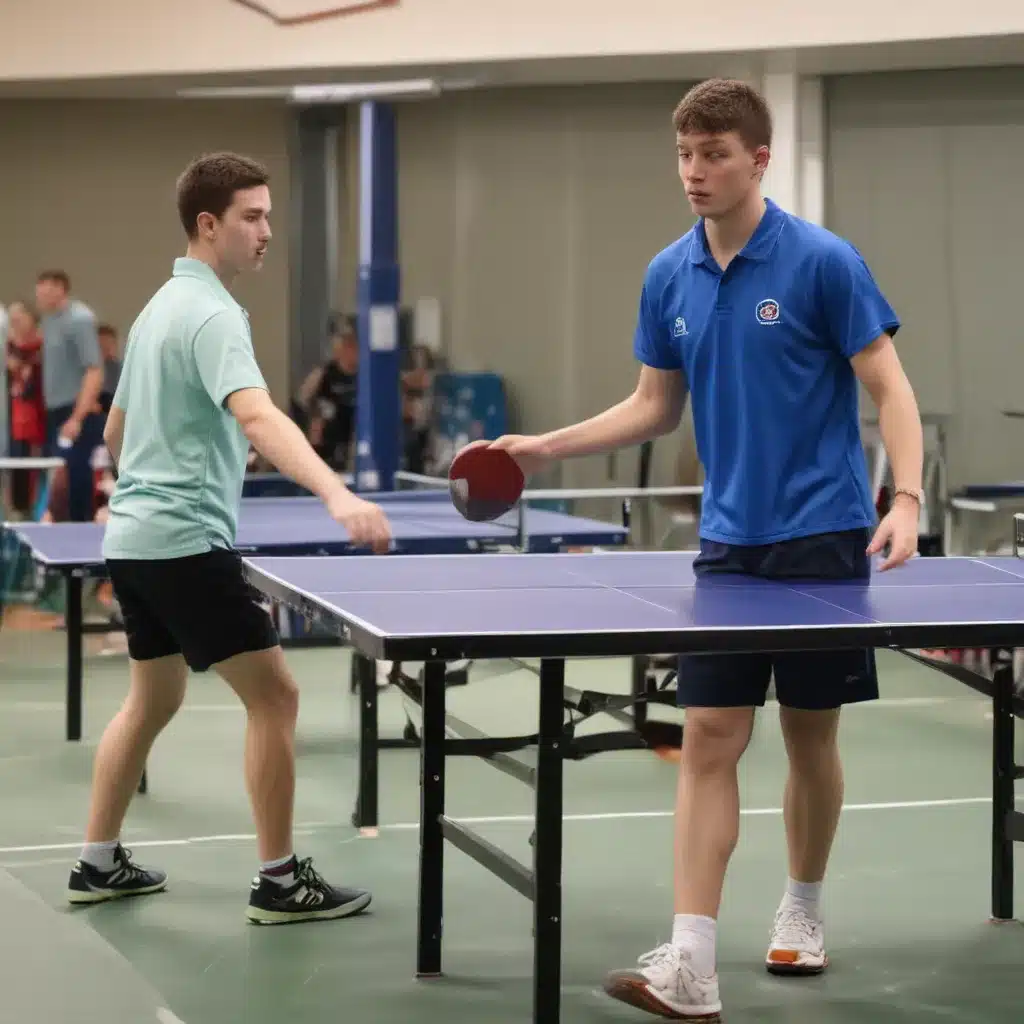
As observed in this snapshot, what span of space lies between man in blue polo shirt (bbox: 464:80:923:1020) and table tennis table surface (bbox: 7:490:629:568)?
2575 mm

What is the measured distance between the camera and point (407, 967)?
3.96m

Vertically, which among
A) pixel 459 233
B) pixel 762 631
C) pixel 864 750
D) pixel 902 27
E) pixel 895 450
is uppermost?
pixel 902 27

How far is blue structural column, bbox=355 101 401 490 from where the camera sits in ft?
32.6

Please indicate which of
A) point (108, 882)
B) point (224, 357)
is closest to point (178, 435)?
point (224, 357)

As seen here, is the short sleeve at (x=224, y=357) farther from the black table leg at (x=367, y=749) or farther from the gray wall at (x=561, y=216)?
the gray wall at (x=561, y=216)

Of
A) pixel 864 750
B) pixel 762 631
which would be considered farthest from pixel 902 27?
pixel 762 631

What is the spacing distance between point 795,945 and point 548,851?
29.1 inches

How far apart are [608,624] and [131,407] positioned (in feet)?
4.61

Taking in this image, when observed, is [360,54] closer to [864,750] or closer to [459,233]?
[459,233]

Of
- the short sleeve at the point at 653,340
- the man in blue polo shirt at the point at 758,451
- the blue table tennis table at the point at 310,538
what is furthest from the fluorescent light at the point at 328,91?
the man in blue polo shirt at the point at 758,451

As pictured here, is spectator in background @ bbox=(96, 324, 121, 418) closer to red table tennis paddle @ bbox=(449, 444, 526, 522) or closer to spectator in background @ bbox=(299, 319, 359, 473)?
spectator in background @ bbox=(299, 319, 359, 473)

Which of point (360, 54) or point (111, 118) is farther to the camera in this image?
point (111, 118)

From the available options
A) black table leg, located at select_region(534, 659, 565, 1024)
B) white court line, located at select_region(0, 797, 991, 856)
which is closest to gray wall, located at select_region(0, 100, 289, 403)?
white court line, located at select_region(0, 797, 991, 856)

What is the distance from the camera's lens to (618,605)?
3410mm
